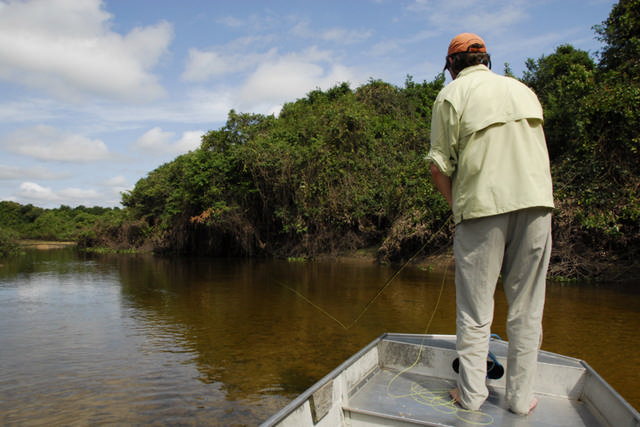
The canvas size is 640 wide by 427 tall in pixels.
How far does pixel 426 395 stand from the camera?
2920 millimetres

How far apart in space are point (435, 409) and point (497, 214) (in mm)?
1193

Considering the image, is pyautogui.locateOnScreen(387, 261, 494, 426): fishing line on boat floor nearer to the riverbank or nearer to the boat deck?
the boat deck

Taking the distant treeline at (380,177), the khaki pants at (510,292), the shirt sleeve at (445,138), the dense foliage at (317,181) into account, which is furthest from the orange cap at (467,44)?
the dense foliage at (317,181)

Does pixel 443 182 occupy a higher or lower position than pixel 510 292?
higher

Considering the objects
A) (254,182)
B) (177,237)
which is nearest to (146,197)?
(177,237)

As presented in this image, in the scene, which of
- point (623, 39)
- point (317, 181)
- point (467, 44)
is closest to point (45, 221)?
point (317, 181)

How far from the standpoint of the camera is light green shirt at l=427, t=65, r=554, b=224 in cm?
246

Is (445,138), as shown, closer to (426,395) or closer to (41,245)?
(426,395)

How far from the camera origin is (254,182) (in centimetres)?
2088

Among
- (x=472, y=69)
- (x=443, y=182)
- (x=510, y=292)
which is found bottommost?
(x=510, y=292)

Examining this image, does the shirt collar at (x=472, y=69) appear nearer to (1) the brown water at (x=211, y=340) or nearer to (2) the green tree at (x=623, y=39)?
(1) the brown water at (x=211, y=340)

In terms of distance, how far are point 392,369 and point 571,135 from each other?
10.2m

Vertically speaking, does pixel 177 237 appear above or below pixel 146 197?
below

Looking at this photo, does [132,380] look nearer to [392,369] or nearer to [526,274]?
[392,369]
